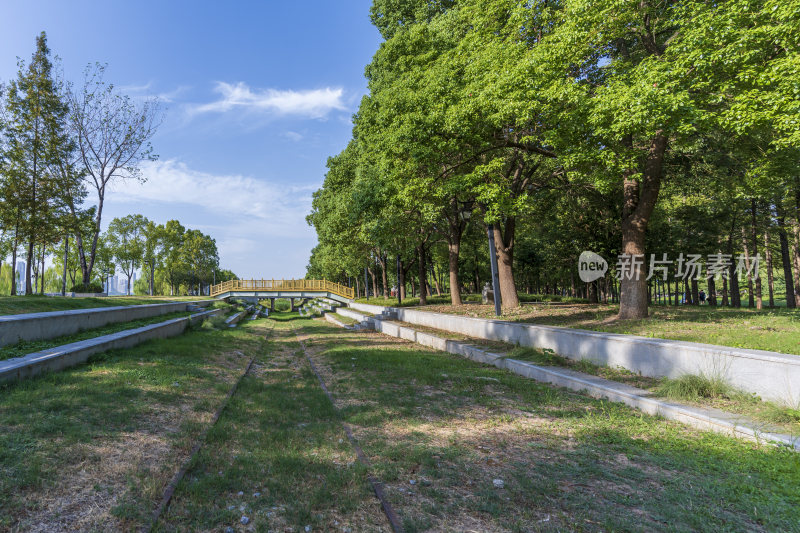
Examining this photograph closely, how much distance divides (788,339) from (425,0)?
78.2ft

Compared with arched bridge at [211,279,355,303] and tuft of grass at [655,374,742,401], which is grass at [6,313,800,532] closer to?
tuft of grass at [655,374,742,401]

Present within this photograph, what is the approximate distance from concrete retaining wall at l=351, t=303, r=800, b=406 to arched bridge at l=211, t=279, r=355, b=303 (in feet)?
132

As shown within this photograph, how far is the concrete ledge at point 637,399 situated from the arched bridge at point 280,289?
131 feet

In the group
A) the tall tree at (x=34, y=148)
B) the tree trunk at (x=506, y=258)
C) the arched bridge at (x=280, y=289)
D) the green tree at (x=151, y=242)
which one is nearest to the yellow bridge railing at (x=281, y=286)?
the arched bridge at (x=280, y=289)

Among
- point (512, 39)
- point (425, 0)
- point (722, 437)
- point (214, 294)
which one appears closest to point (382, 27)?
point (425, 0)

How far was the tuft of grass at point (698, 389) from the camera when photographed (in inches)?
232

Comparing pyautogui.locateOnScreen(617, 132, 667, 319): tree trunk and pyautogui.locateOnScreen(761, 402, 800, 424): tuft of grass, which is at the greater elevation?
pyautogui.locateOnScreen(617, 132, 667, 319): tree trunk

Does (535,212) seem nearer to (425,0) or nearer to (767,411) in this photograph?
(425,0)

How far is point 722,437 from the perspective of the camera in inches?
187

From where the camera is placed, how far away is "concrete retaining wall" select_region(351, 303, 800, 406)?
5.39 m

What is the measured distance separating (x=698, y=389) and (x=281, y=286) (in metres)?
49.3

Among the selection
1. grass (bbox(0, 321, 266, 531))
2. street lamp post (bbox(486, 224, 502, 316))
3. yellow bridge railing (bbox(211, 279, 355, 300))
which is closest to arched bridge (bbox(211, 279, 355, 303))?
yellow bridge railing (bbox(211, 279, 355, 300))

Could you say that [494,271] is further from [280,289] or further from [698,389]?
[280,289]

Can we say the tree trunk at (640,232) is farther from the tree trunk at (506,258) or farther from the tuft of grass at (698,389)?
the tuft of grass at (698,389)
